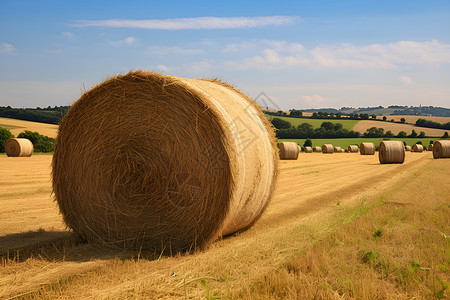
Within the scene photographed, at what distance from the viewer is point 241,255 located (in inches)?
205

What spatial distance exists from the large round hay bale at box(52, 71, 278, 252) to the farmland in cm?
40

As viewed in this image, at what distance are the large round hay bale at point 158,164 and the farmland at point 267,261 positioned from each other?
0.40m

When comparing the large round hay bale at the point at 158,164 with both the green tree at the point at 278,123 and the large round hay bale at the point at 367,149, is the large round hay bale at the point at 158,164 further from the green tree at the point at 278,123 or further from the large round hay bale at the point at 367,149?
the large round hay bale at the point at 367,149

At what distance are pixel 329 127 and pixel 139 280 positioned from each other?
72.9 metres

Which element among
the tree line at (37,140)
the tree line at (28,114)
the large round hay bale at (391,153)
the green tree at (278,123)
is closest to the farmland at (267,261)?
the green tree at (278,123)

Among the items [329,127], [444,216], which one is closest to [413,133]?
[329,127]

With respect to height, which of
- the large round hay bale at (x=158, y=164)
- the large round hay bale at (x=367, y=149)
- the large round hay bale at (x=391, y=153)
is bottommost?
the large round hay bale at (x=367, y=149)

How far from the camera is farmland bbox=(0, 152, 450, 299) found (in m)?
4.03

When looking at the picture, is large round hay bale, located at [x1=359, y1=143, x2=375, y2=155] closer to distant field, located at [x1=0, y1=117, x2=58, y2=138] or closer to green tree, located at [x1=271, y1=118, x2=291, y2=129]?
green tree, located at [x1=271, y1=118, x2=291, y2=129]

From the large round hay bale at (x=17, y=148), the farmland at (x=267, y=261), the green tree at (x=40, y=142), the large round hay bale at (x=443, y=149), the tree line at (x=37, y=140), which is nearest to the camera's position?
the farmland at (x=267, y=261)

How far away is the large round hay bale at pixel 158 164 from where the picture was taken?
18.8ft

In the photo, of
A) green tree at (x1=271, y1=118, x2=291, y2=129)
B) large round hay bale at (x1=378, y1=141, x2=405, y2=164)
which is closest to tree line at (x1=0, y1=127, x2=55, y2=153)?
green tree at (x1=271, y1=118, x2=291, y2=129)

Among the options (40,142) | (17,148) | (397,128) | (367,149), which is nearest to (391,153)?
(367,149)

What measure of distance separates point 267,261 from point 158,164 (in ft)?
6.97
